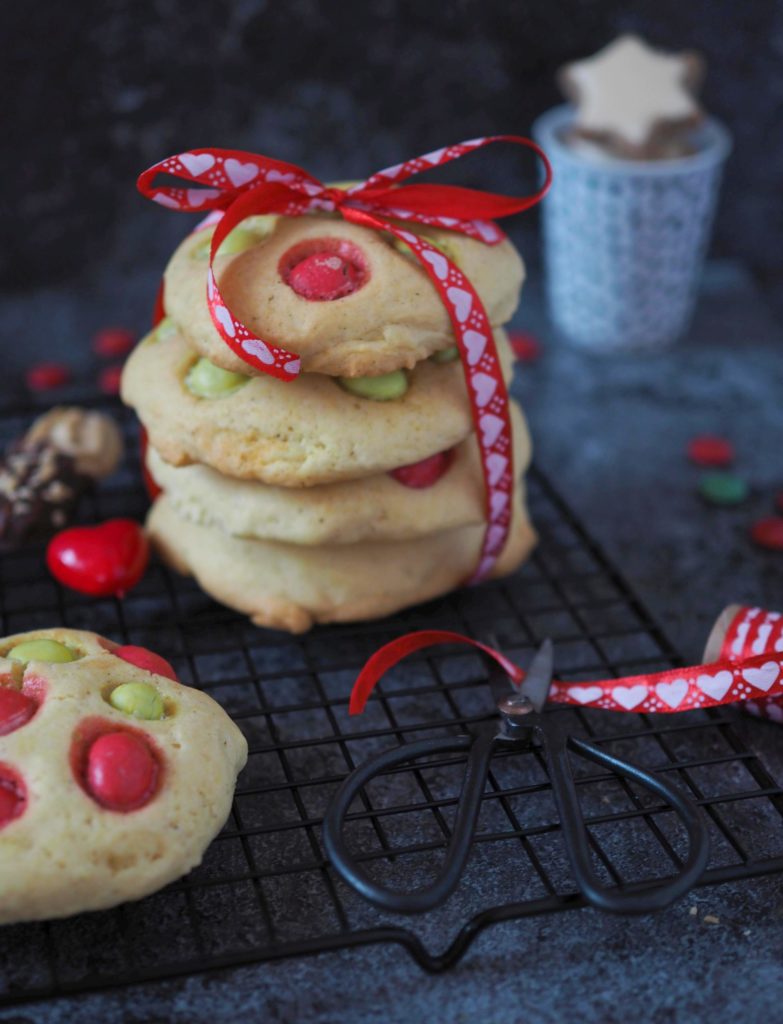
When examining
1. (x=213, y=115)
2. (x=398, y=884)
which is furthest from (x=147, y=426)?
(x=213, y=115)

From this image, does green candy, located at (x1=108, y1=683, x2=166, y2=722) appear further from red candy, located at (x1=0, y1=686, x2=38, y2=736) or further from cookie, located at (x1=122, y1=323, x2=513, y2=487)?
cookie, located at (x1=122, y1=323, x2=513, y2=487)

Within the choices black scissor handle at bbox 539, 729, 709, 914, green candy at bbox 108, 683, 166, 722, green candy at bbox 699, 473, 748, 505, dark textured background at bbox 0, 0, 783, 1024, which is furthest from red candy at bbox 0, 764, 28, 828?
green candy at bbox 699, 473, 748, 505

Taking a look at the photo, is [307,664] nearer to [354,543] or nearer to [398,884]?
[354,543]

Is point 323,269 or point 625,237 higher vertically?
point 323,269

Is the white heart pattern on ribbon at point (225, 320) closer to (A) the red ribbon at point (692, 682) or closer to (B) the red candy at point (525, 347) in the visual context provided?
(A) the red ribbon at point (692, 682)

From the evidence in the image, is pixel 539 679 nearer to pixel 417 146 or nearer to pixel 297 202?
pixel 297 202

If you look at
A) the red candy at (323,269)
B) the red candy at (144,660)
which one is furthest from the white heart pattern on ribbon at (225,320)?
the red candy at (144,660)

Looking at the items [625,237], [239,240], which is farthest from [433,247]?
[625,237]
